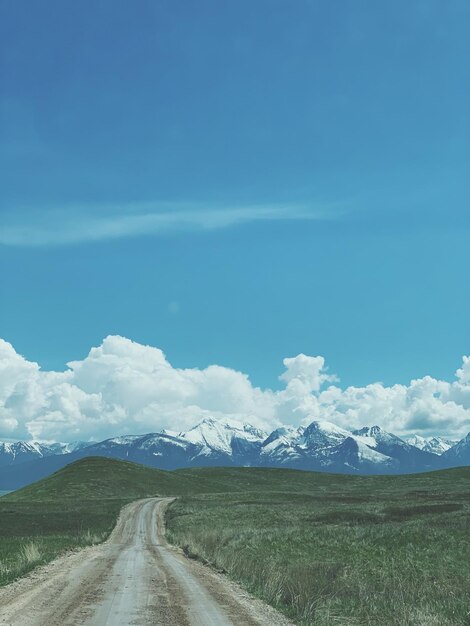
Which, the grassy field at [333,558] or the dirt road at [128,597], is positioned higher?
the dirt road at [128,597]

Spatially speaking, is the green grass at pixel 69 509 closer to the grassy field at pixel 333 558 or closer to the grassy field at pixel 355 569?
the grassy field at pixel 333 558

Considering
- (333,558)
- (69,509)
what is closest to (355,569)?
(333,558)

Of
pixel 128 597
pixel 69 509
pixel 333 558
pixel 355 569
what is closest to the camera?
pixel 128 597

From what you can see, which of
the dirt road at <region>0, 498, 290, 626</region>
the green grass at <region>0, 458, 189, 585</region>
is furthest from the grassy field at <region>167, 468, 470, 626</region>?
the green grass at <region>0, 458, 189, 585</region>

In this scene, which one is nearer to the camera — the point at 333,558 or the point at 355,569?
the point at 355,569

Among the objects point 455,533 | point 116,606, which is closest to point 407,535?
point 455,533

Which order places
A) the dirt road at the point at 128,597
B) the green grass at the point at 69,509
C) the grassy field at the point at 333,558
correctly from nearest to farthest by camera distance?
the dirt road at the point at 128,597
the grassy field at the point at 333,558
the green grass at the point at 69,509

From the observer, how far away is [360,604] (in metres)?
18.4

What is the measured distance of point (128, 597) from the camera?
1892cm

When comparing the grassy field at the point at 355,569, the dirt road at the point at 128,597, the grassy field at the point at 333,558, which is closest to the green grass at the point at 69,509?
the grassy field at the point at 333,558

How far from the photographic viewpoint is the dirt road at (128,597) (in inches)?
611

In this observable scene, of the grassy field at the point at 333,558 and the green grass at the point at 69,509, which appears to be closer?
the grassy field at the point at 333,558

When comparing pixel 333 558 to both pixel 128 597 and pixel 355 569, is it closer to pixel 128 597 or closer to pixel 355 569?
pixel 355 569

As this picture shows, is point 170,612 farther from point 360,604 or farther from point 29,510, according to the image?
point 29,510
